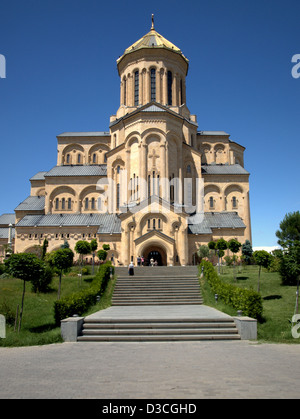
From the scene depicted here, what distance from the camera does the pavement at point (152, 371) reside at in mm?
5559

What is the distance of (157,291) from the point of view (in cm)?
1812

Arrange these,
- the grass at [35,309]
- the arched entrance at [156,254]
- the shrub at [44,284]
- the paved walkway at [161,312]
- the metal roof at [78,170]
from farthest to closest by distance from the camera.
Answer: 1. the metal roof at [78,170]
2. the arched entrance at [156,254]
3. the shrub at [44,284]
4. the paved walkway at [161,312]
5. the grass at [35,309]

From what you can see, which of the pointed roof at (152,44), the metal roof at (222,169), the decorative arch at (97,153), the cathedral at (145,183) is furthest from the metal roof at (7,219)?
the metal roof at (222,169)

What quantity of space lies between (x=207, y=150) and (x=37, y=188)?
23.2 metres

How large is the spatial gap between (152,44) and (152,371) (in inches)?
1556

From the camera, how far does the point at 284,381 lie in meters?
6.11

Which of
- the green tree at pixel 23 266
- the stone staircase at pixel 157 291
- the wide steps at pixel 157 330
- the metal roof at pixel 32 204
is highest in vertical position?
the metal roof at pixel 32 204

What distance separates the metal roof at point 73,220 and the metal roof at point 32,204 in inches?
142

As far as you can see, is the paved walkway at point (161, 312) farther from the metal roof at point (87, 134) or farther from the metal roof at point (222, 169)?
the metal roof at point (87, 134)

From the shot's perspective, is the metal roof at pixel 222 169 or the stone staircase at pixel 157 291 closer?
the stone staircase at pixel 157 291

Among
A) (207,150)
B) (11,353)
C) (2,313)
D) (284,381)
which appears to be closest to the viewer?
(284,381)

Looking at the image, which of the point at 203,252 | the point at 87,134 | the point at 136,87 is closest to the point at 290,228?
the point at 203,252
